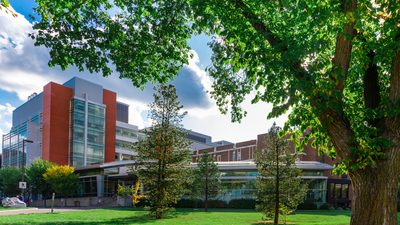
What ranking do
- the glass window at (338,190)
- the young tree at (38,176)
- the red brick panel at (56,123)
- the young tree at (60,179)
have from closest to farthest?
the glass window at (338,190) < the young tree at (60,179) < the young tree at (38,176) < the red brick panel at (56,123)

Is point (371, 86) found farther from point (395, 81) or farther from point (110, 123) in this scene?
point (110, 123)

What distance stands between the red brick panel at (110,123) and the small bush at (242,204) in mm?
43961

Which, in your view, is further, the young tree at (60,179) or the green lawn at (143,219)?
the young tree at (60,179)

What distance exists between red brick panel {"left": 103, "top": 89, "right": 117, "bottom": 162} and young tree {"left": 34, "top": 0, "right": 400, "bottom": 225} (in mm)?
75946

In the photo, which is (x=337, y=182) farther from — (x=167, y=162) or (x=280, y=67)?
(x=280, y=67)

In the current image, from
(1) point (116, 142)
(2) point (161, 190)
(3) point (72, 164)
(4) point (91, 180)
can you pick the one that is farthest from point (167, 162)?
(1) point (116, 142)

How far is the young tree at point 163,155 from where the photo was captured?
86.8ft

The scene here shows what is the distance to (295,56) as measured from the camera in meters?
7.09

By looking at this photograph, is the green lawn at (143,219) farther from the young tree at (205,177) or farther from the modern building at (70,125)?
the modern building at (70,125)

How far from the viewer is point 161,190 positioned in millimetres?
→ 26281

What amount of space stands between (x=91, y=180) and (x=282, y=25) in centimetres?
5901

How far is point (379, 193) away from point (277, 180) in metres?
16.5

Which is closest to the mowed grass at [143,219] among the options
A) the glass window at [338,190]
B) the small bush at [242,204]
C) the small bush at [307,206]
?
the small bush at [307,206]

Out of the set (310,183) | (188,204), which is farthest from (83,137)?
(310,183)
